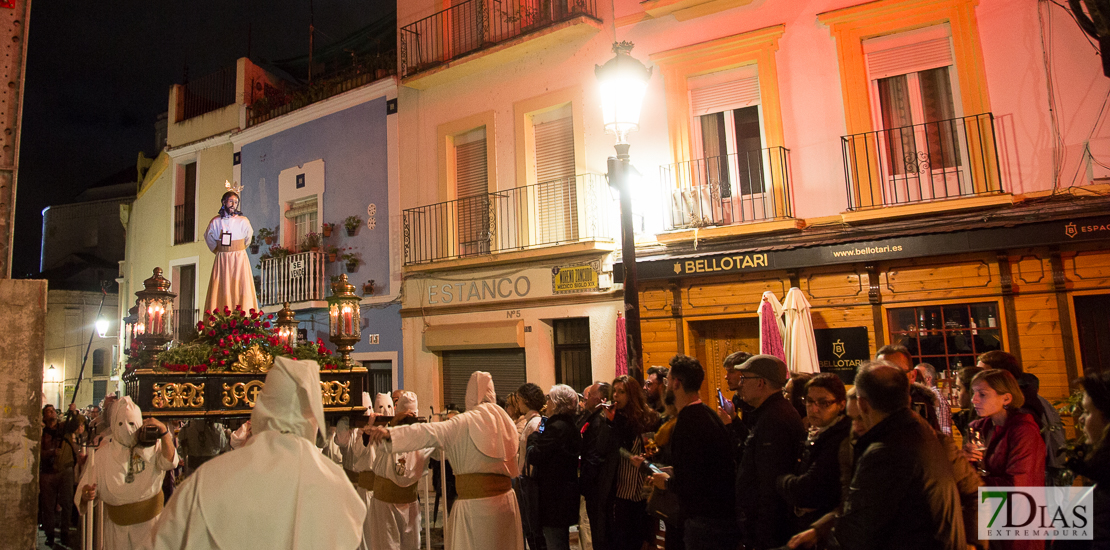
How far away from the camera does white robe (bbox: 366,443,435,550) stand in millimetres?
7434

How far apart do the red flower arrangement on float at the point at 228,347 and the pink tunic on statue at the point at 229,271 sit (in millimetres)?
657

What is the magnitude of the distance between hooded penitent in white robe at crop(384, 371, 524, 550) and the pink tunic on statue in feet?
8.87

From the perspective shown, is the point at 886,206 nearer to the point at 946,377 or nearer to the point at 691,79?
the point at 946,377

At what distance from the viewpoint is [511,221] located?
1317 centimetres

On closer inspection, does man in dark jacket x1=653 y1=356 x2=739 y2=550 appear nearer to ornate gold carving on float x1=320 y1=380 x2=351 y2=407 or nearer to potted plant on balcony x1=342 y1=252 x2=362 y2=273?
ornate gold carving on float x1=320 y1=380 x2=351 y2=407

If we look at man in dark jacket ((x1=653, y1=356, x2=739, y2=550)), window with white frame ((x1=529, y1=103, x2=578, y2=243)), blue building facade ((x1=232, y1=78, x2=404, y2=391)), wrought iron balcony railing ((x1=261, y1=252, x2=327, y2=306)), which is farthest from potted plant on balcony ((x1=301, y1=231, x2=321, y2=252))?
man in dark jacket ((x1=653, y1=356, x2=739, y2=550))

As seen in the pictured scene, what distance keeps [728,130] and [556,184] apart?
127 inches

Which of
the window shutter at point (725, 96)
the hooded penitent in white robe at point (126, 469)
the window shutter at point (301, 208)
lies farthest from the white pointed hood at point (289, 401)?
the window shutter at point (301, 208)

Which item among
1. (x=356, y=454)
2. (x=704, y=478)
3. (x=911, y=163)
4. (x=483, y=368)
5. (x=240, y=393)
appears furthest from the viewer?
(x=483, y=368)

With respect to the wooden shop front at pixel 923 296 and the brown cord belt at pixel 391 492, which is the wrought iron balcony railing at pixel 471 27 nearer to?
the wooden shop front at pixel 923 296

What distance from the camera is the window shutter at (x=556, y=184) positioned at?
1281cm

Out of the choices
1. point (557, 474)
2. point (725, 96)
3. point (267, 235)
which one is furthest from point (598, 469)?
point (267, 235)

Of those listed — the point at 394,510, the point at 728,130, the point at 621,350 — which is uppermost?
the point at 728,130

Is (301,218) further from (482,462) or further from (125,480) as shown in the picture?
(482,462)
